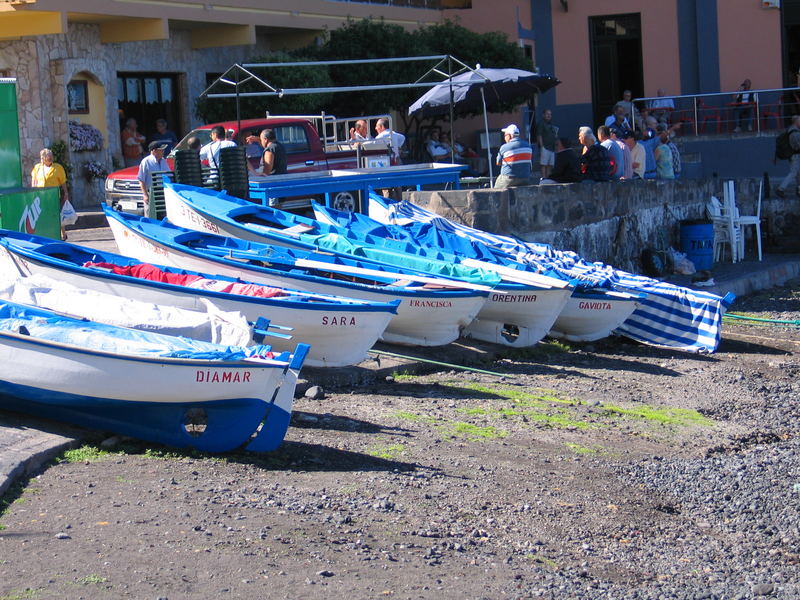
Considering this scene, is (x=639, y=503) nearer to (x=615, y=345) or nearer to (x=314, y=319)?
(x=314, y=319)

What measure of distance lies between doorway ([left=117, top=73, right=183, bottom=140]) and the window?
1193 millimetres

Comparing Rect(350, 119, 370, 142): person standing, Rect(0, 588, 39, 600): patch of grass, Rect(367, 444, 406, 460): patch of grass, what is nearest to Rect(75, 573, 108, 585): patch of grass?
Rect(0, 588, 39, 600): patch of grass

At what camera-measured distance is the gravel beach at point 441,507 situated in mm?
5848

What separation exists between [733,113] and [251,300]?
21.3 m

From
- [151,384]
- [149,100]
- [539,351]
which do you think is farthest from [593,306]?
[149,100]

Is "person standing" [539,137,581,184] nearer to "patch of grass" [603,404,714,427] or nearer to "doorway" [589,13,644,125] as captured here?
"patch of grass" [603,404,714,427]

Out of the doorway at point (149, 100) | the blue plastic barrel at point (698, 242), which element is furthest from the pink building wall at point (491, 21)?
the blue plastic barrel at point (698, 242)

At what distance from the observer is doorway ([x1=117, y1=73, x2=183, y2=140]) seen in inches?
984

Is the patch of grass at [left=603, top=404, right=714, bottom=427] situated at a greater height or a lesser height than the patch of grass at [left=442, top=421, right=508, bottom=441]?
lesser

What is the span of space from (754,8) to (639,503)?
25294mm

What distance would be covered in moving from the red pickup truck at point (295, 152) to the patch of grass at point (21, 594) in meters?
13.4

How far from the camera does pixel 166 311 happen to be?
30.2 ft

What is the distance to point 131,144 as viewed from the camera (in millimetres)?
23969

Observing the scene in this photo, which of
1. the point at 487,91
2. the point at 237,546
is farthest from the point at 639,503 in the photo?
the point at 487,91
